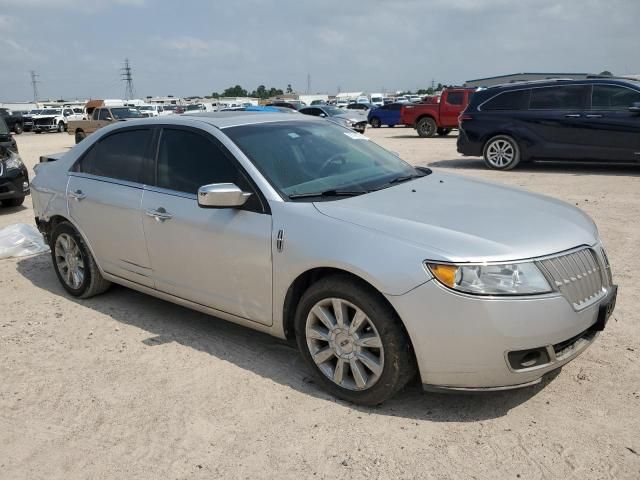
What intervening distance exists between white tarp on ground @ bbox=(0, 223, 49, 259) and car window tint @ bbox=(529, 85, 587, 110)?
9251 millimetres

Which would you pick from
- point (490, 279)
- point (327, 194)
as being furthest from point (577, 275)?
point (327, 194)

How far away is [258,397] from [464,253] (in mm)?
1493

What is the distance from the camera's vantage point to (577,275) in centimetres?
307

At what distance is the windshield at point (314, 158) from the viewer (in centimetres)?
378

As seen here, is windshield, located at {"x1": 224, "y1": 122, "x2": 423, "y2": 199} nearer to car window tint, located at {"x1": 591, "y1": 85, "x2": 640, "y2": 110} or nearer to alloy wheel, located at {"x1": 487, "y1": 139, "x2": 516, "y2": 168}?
car window tint, located at {"x1": 591, "y1": 85, "x2": 640, "y2": 110}

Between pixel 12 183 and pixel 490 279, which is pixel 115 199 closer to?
pixel 490 279

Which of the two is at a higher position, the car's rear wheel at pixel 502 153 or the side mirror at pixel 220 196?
the side mirror at pixel 220 196

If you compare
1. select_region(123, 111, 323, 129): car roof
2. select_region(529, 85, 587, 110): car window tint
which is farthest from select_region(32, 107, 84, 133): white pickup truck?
select_region(123, 111, 323, 129): car roof

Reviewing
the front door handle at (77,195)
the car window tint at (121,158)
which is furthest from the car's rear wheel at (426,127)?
the front door handle at (77,195)

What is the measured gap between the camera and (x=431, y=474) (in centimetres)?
272

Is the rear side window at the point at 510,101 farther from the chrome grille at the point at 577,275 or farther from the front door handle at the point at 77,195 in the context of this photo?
the front door handle at the point at 77,195

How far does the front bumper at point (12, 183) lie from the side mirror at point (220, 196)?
22.1 feet

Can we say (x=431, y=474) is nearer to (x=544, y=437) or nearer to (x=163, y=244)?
(x=544, y=437)

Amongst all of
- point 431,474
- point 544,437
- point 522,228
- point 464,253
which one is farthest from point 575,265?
point 431,474
